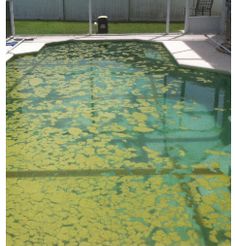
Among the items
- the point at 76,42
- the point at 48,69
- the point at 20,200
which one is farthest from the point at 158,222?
the point at 76,42

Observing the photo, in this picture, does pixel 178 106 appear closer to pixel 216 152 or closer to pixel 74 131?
pixel 216 152

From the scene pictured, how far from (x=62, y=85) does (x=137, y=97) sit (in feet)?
5.22

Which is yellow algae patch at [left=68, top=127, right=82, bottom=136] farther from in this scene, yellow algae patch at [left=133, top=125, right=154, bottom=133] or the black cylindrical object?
the black cylindrical object

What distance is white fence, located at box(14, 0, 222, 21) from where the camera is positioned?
52.2 feet

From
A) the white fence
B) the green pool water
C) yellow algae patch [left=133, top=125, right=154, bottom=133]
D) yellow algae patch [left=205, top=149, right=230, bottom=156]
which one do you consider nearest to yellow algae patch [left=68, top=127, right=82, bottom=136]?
the green pool water

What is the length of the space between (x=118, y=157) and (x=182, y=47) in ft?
21.8

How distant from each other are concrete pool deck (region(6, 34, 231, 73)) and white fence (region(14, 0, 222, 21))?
423 cm

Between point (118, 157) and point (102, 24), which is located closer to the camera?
point (118, 157)

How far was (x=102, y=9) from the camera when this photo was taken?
1591cm

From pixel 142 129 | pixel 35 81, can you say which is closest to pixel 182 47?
pixel 35 81

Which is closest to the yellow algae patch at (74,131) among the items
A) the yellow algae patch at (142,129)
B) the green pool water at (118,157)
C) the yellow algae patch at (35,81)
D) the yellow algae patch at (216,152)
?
the green pool water at (118,157)

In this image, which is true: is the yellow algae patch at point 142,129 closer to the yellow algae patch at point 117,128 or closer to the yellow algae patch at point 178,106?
the yellow algae patch at point 117,128

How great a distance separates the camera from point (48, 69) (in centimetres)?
837

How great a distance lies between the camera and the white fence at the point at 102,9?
15.9 m
